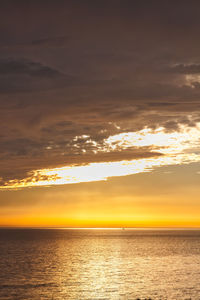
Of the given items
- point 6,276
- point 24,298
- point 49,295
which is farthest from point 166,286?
point 6,276

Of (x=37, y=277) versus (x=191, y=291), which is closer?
(x=191, y=291)

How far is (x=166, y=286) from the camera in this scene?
6519cm

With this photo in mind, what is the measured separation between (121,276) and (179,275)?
1161 cm

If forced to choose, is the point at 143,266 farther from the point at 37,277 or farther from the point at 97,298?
the point at 97,298

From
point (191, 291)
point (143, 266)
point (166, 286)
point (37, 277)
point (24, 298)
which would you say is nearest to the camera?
point (24, 298)

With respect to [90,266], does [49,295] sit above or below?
below

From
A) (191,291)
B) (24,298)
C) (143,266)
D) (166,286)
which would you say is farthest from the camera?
(143,266)

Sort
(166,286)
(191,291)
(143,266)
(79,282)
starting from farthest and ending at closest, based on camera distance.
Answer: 1. (143,266)
2. (79,282)
3. (166,286)
4. (191,291)

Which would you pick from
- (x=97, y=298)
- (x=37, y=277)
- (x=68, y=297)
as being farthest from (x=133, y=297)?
(x=37, y=277)

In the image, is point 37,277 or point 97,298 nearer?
point 97,298

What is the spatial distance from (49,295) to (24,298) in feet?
13.3

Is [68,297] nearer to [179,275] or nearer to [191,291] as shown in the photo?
[191,291]

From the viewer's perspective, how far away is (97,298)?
56.1 metres

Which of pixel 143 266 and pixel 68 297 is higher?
pixel 143 266
